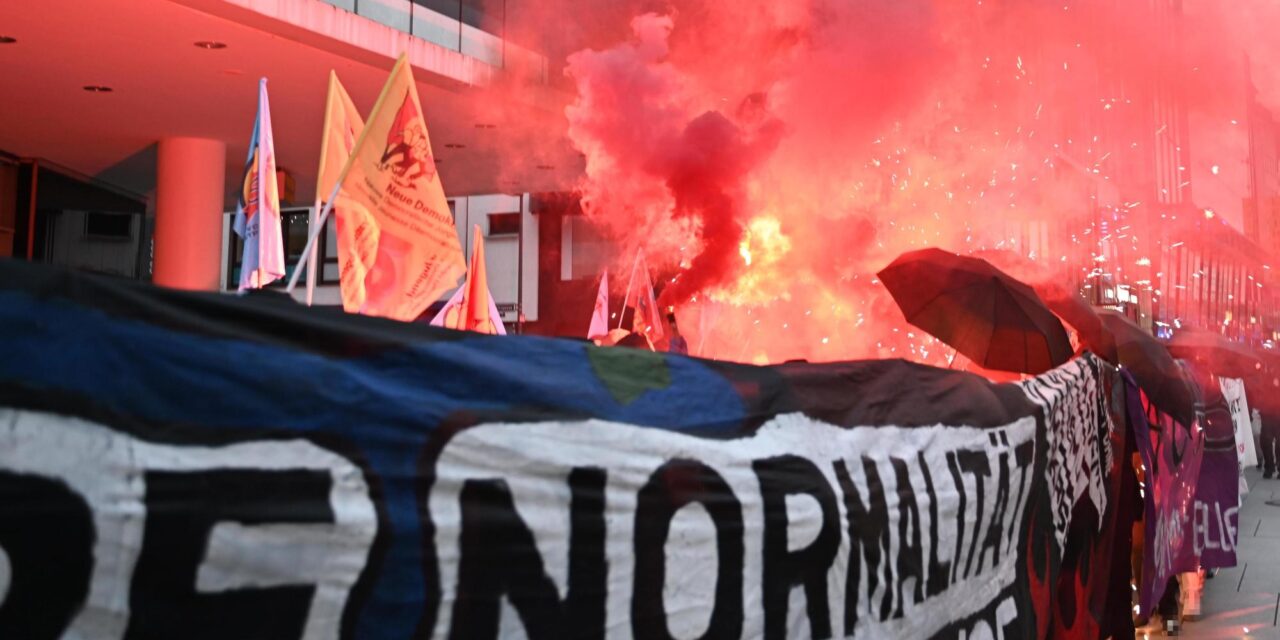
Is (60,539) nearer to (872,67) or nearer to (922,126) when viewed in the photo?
(872,67)

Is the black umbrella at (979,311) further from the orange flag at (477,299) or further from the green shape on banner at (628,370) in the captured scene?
the green shape on banner at (628,370)

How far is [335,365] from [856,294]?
12.0m

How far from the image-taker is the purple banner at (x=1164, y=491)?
20.8 ft

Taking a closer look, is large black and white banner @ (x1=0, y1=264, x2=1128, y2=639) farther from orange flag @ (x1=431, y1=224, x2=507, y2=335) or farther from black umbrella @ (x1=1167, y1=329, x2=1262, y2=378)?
black umbrella @ (x1=1167, y1=329, x2=1262, y2=378)

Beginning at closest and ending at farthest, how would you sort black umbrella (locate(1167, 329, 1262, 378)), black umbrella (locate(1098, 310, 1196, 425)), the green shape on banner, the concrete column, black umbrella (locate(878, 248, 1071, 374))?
the green shape on banner, black umbrella (locate(878, 248, 1071, 374)), black umbrella (locate(1098, 310, 1196, 425)), black umbrella (locate(1167, 329, 1262, 378)), the concrete column

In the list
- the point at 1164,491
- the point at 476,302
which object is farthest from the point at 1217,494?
the point at 476,302

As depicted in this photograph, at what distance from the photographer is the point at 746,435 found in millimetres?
2889

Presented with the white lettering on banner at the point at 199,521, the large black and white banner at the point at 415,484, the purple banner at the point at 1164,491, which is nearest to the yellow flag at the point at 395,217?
the large black and white banner at the point at 415,484

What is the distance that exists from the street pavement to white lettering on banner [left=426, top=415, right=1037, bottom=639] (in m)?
4.49

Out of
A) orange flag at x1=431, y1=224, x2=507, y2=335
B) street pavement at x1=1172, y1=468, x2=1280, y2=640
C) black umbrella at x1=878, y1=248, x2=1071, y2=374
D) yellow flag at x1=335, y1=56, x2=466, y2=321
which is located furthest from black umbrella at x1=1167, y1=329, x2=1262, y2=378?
yellow flag at x1=335, y1=56, x2=466, y2=321

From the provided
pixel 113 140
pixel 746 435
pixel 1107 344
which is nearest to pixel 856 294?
pixel 1107 344

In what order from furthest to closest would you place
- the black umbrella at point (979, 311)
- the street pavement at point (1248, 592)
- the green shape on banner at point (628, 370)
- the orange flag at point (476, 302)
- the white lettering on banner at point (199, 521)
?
the orange flag at point (476, 302) < the street pavement at point (1248, 592) < the black umbrella at point (979, 311) < the green shape on banner at point (628, 370) < the white lettering on banner at point (199, 521)

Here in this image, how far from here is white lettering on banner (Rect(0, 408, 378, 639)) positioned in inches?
64.4

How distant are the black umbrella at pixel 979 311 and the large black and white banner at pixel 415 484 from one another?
10.8ft
